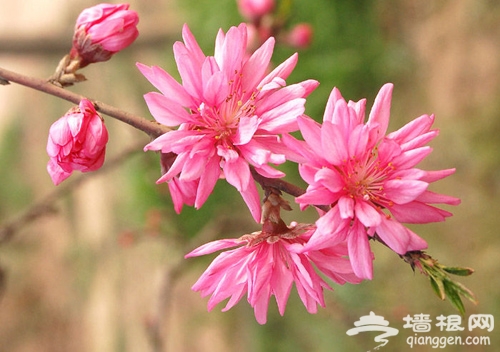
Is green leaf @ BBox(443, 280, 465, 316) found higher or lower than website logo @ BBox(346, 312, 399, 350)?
lower

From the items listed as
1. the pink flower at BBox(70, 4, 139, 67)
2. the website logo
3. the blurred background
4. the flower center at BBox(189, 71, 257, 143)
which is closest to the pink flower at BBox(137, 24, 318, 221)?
the flower center at BBox(189, 71, 257, 143)

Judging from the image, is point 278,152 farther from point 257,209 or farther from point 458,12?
point 458,12

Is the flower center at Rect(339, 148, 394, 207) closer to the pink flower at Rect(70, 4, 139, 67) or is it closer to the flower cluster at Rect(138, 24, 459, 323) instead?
the flower cluster at Rect(138, 24, 459, 323)

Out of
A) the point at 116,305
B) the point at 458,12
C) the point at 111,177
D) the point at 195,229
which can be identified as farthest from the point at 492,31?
the point at 116,305

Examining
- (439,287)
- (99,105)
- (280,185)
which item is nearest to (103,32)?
(99,105)

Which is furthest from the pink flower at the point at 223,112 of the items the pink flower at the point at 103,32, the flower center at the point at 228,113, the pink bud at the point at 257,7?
the pink bud at the point at 257,7

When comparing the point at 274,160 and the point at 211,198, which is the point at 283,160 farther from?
the point at 211,198
